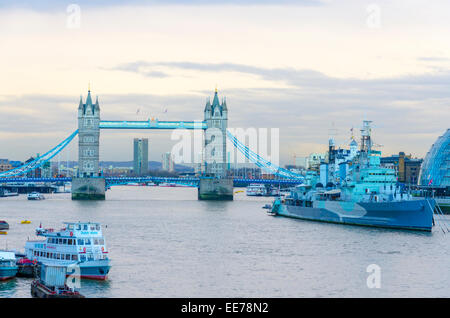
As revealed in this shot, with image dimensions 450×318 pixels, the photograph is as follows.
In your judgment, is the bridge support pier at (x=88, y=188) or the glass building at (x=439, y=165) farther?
the bridge support pier at (x=88, y=188)

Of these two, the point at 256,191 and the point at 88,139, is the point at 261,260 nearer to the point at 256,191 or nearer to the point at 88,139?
the point at 88,139

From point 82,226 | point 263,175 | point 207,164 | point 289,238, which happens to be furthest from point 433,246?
point 263,175

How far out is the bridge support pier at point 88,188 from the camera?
273 ft

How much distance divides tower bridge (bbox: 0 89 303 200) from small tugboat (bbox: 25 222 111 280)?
58.5m

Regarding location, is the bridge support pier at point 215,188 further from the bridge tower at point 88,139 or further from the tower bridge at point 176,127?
the bridge tower at point 88,139


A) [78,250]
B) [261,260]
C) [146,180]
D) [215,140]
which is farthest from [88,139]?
[78,250]

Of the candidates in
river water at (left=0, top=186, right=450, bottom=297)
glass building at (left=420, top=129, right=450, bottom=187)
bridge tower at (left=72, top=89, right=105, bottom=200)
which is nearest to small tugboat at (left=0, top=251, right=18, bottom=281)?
river water at (left=0, top=186, right=450, bottom=297)

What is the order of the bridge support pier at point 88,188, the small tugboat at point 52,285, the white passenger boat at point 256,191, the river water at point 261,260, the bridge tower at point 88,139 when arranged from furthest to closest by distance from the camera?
1. the white passenger boat at point 256,191
2. the bridge tower at point 88,139
3. the bridge support pier at point 88,188
4. the river water at point 261,260
5. the small tugboat at point 52,285

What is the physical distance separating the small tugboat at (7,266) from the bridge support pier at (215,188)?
62.1 meters

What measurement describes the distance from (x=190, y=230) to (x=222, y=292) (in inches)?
764

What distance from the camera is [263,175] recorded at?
136 m

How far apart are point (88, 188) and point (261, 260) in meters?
58.1

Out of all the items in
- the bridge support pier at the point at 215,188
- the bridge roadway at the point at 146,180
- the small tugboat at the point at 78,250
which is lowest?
the small tugboat at the point at 78,250

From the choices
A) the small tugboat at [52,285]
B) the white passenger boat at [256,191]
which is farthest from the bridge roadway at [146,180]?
the small tugboat at [52,285]
